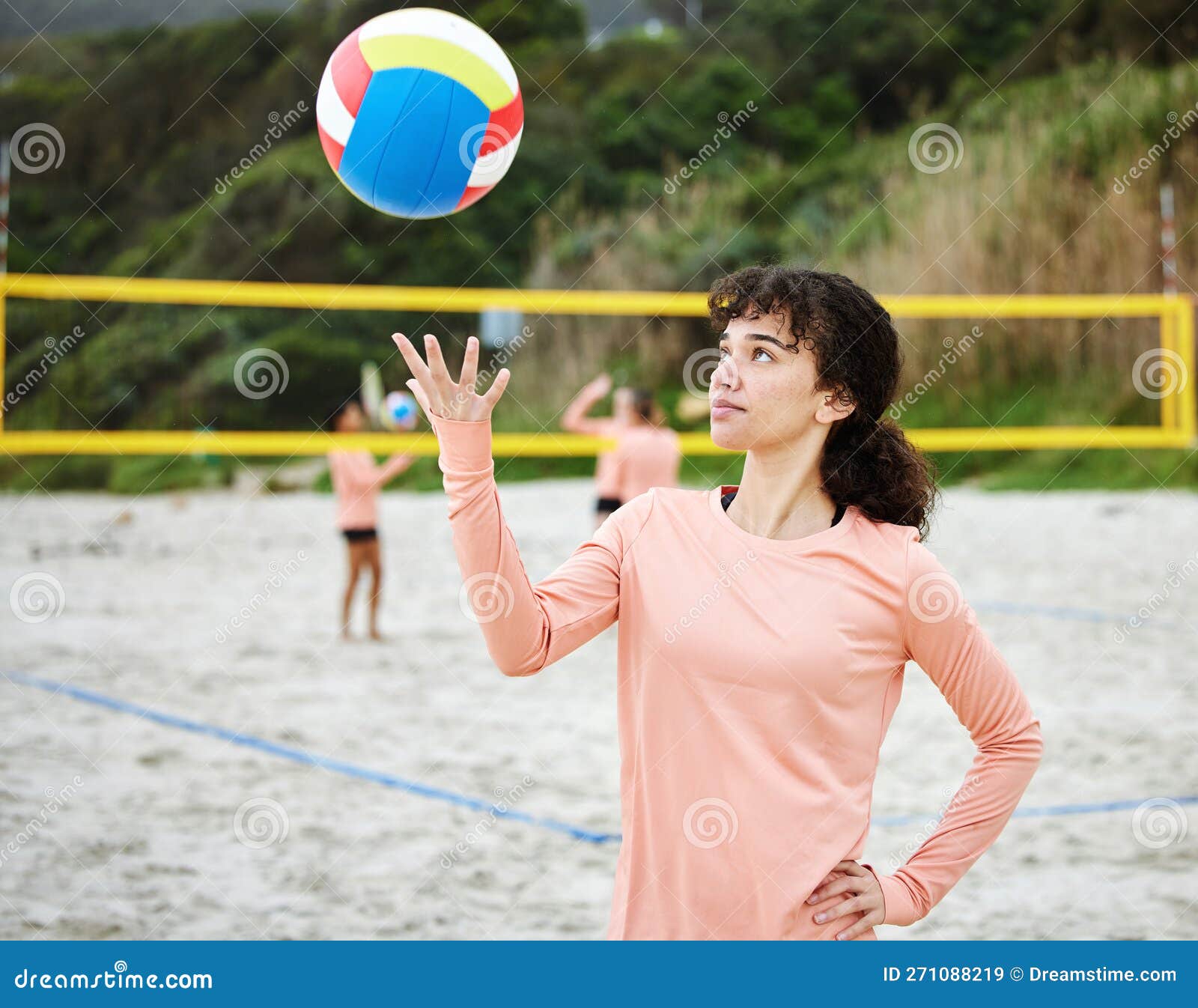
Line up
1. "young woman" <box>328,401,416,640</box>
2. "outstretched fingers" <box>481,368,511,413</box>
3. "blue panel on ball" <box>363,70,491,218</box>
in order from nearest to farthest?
1. "outstretched fingers" <box>481,368,511,413</box>
2. "blue panel on ball" <box>363,70,491,218</box>
3. "young woman" <box>328,401,416,640</box>

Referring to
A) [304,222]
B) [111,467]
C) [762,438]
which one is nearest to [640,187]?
[304,222]

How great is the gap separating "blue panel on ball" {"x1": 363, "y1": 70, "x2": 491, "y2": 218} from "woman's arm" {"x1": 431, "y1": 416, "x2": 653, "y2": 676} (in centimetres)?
66

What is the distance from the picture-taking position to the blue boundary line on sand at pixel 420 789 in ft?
11.5

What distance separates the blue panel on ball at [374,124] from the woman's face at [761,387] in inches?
27.5

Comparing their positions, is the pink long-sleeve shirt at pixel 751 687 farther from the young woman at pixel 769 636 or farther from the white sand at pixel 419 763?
the white sand at pixel 419 763

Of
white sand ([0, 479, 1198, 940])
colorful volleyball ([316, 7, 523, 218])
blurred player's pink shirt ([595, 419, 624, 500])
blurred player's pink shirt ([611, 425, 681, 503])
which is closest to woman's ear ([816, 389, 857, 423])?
colorful volleyball ([316, 7, 523, 218])

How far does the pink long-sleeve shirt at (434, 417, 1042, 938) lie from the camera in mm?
1373

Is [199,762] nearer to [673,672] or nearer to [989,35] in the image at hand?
[673,672]

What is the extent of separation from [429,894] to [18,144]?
2012 cm

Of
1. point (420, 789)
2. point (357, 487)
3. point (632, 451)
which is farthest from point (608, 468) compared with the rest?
point (420, 789)

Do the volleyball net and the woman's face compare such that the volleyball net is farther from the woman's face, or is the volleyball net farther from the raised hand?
the raised hand

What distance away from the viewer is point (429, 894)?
9.95 ft

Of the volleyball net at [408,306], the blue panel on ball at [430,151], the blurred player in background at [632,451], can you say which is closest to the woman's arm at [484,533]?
the blue panel on ball at [430,151]

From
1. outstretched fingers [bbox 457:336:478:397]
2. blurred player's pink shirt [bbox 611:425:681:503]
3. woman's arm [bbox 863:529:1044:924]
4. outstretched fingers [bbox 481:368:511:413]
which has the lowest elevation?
woman's arm [bbox 863:529:1044:924]
